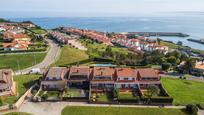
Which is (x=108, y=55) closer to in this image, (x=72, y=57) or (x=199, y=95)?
(x=72, y=57)

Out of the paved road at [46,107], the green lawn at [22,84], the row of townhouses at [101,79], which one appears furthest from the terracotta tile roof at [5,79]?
the row of townhouses at [101,79]

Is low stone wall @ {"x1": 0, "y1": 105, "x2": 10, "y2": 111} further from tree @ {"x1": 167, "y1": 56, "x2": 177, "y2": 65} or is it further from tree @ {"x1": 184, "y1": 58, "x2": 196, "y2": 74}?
tree @ {"x1": 167, "y1": 56, "x2": 177, "y2": 65}

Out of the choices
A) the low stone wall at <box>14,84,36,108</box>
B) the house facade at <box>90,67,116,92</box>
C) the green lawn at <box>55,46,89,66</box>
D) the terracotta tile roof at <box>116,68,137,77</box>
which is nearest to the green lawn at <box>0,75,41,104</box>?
the low stone wall at <box>14,84,36,108</box>

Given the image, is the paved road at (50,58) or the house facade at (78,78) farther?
the paved road at (50,58)

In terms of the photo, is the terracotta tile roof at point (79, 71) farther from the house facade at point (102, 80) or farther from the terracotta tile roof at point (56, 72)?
the terracotta tile roof at point (56, 72)

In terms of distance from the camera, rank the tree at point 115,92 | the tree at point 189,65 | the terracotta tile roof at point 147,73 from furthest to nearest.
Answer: the tree at point 189,65 < the terracotta tile roof at point 147,73 < the tree at point 115,92

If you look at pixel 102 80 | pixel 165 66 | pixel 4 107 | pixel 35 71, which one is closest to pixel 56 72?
pixel 102 80
